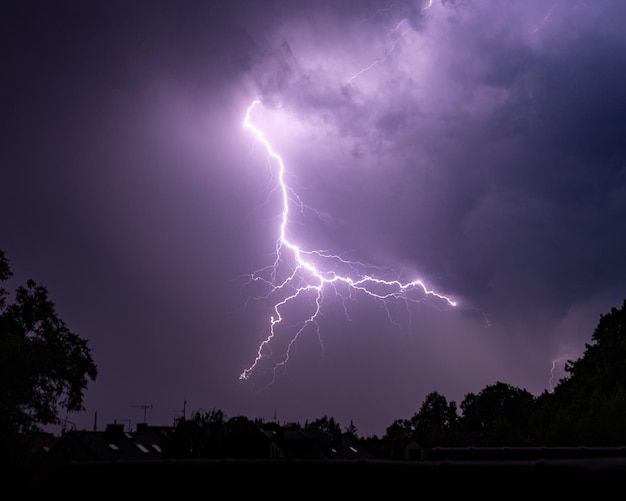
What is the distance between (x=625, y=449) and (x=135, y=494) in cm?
1065

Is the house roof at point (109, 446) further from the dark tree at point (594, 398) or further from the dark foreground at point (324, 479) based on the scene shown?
the dark foreground at point (324, 479)

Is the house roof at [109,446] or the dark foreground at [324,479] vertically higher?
the house roof at [109,446]

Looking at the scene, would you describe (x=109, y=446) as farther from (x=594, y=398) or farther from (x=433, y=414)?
(x=433, y=414)

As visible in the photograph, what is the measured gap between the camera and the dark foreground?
540 cm

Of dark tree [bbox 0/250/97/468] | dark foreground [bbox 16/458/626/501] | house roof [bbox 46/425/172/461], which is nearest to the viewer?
dark foreground [bbox 16/458/626/501]

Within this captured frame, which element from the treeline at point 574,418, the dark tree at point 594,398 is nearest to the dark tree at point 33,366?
the treeline at point 574,418

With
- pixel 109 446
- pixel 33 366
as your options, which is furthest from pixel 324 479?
pixel 109 446

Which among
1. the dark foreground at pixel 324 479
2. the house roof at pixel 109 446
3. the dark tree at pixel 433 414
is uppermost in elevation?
the dark tree at pixel 433 414

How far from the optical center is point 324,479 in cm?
654

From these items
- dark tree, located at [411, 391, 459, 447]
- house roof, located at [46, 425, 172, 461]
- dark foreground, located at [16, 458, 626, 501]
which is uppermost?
dark tree, located at [411, 391, 459, 447]

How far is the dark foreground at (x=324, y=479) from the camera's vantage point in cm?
540

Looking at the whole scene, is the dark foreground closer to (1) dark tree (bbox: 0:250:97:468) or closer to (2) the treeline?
(1) dark tree (bbox: 0:250:97:468)

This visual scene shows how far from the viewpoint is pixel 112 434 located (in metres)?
Result: 54.7

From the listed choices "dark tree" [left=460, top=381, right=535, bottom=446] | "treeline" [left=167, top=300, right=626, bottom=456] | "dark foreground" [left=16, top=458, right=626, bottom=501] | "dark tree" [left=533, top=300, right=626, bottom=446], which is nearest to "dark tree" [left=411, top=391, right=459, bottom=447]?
"dark tree" [left=460, top=381, right=535, bottom=446]
